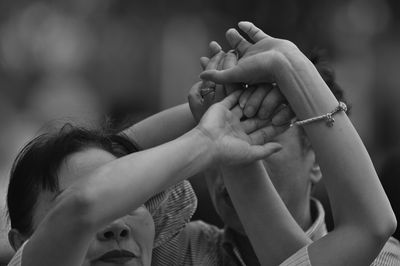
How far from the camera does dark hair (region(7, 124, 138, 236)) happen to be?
2.97 metres

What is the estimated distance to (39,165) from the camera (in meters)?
2.99

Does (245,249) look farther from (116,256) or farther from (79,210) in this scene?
(79,210)

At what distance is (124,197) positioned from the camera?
8.14ft

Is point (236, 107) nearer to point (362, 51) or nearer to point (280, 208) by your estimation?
point (280, 208)

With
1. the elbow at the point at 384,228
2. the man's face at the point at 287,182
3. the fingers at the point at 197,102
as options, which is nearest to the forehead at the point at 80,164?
the fingers at the point at 197,102

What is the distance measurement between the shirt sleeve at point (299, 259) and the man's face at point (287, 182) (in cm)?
94

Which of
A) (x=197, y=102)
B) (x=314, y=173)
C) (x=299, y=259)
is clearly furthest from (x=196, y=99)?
(x=314, y=173)

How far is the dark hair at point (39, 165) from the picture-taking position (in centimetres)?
297

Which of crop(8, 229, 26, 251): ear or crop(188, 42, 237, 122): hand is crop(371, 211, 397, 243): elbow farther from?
crop(8, 229, 26, 251): ear

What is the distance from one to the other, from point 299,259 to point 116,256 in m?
0.47

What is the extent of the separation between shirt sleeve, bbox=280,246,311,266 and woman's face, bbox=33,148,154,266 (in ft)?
1.25

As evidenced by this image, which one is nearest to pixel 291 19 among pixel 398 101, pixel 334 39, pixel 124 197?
pixel 334 39

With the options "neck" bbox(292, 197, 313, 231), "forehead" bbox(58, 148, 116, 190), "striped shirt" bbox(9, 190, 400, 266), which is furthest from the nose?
"neck" bbox(292, 197, 313, 231)

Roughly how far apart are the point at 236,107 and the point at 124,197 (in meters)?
0.56
